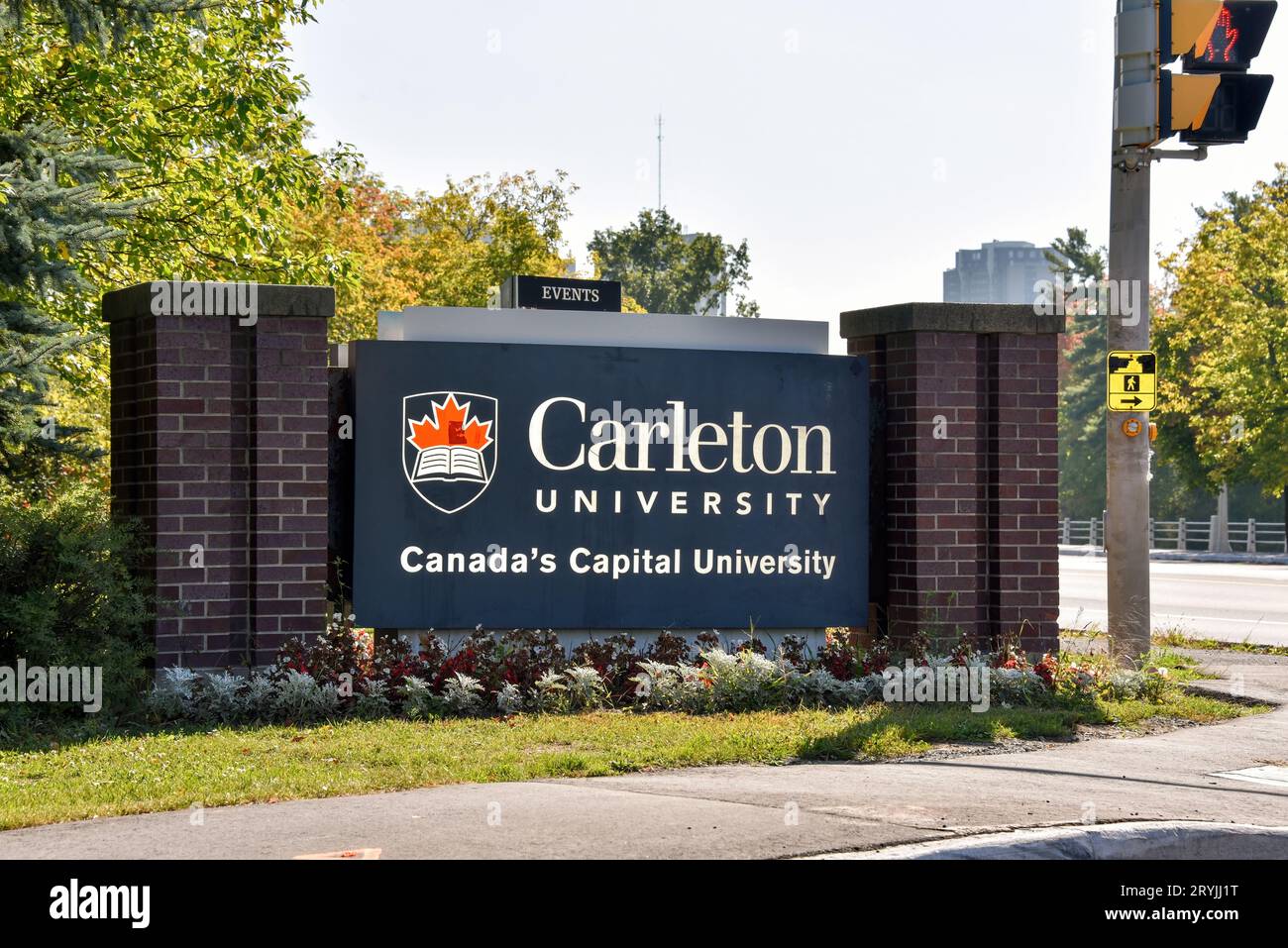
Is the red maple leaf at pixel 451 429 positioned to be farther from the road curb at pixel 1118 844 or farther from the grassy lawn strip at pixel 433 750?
the road curb at pixel 1118 844

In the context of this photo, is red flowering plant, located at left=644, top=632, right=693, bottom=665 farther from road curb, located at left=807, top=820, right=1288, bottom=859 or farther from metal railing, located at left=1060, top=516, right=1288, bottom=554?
metal railing, located at left=1060, top=516, right=1288, bottom=554

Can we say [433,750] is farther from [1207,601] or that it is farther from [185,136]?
[1207,601]

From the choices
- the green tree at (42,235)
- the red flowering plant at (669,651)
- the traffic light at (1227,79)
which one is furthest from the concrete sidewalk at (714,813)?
the traffic light at (1227,79)

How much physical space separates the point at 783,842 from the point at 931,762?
9.63 ft

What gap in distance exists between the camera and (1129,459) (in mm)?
13406

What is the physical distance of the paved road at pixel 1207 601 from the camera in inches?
806

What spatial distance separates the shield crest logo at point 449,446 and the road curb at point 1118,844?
6.13 metres

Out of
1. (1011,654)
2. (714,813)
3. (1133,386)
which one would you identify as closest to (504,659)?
(1011,654)

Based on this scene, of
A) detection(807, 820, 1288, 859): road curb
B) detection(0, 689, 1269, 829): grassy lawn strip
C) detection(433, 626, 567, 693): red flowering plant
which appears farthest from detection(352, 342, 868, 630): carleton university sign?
detection(807, 820, 1288, 859): road curb

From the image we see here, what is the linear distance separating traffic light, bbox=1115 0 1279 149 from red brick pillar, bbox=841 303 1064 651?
1818 millimetres

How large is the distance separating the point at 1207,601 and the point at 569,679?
658 inches
